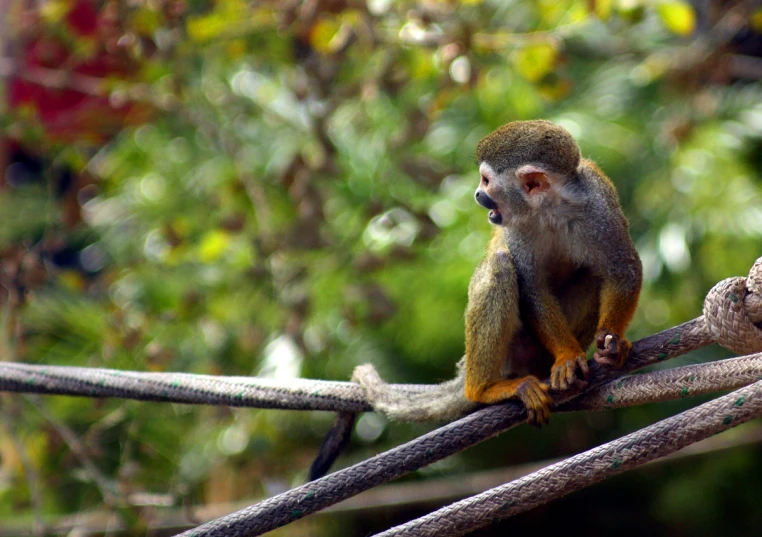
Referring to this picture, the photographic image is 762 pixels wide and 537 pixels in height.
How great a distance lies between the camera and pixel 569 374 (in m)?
1.73

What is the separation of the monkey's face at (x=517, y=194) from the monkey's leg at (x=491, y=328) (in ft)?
0.49

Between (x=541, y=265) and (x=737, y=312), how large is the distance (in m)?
0.65

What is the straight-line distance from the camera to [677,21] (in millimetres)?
2816

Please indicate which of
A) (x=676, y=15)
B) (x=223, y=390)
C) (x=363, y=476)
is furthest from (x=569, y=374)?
(x=676, y=15)

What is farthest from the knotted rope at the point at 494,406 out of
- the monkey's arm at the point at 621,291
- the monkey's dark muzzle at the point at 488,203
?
the monkey's dark muzzle at the point at 488,203

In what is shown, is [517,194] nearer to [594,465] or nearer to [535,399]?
[535,399]


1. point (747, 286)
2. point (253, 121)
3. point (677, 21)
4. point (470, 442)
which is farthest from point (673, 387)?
point (253, 121)

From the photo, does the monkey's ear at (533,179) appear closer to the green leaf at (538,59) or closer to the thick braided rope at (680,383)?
the thick braided rope at (680,383)

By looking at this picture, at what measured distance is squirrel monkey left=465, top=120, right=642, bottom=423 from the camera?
6.35ft

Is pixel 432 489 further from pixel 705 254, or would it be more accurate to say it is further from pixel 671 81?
pixel 671 81

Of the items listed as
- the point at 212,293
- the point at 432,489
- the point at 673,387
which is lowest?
the point at 673,387

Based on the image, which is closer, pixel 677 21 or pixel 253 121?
pixel 677 21

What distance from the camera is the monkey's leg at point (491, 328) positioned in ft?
6.31

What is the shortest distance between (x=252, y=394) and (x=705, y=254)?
3.14 metres
